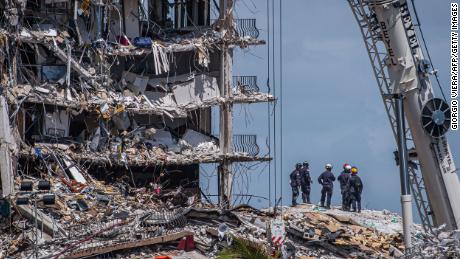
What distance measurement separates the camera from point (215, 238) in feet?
146

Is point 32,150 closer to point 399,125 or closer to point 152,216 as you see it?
point 152,216

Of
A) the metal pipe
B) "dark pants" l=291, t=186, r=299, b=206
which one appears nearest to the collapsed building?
"dark pants" l=291, t=186, r=299, b=206

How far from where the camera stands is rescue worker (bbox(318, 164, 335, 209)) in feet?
172

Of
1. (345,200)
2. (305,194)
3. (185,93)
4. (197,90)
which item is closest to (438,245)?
(345,200)

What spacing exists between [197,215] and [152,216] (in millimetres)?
1632

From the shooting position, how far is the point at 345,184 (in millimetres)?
52125

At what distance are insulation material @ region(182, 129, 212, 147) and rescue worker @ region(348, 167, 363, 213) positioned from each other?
11.0 meters

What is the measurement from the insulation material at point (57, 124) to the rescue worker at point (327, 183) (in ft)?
37.3

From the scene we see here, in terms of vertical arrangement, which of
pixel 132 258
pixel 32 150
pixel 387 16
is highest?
pixel 387 16

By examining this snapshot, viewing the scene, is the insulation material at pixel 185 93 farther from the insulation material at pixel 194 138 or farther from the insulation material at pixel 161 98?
the insulation material at pixel 194 138

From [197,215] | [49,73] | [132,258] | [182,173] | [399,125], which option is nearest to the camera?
[399,125]

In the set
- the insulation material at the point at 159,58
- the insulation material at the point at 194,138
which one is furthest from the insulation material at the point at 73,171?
the insulation material at the point at 194,138

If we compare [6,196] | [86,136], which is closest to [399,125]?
[6,196]

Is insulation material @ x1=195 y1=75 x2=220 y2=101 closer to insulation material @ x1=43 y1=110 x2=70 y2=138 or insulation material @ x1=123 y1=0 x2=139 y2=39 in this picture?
insulation material @ x1=123 y1=0 x2=139 y2=39
